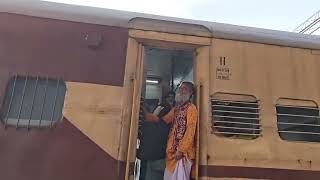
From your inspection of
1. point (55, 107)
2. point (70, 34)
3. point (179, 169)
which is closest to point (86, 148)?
point (55, 107)

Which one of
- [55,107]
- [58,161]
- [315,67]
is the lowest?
[58,161]

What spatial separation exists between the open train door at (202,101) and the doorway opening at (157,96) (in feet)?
0.56

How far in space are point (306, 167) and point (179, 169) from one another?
126 cm

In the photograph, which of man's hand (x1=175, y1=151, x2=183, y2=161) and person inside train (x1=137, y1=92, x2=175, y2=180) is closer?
man's hand (x1=175, y1=151, x2=183, y2=161)

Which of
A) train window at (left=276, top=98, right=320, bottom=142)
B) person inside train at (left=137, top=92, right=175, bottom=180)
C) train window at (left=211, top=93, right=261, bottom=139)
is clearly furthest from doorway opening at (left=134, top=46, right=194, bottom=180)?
train window at (left=276, top=98, right=320, bottom=142)

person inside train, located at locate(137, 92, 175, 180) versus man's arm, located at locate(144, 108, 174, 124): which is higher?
man's arm, located at locate(144, 108, 174, 124)

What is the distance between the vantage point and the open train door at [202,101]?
362cm

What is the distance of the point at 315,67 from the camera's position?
4.17 metres

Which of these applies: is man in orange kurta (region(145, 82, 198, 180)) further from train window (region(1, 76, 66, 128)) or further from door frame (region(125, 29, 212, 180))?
train window (region(1, 76, 66, 128))

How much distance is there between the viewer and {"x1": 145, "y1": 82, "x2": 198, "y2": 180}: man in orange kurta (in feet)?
11.9

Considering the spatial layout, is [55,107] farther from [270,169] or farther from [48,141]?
[270,169]

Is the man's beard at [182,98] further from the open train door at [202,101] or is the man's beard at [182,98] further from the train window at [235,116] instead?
the train window at [235,116]

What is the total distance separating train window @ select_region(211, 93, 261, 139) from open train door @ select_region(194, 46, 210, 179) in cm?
9

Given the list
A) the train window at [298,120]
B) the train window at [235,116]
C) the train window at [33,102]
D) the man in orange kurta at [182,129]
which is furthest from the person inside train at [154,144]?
the train window at [298,120]
